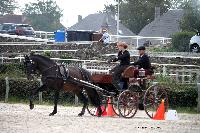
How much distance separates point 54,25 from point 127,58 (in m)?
101

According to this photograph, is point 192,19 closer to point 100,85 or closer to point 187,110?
point 187,110

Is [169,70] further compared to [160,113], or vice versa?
[169,70]

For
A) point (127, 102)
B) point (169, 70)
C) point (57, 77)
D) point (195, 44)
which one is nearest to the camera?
point (127, 102)

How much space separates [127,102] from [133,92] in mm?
483

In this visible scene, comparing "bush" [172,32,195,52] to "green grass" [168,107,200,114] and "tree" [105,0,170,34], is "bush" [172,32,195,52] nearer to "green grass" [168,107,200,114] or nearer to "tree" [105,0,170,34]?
"green grass" [168,107,200,114]

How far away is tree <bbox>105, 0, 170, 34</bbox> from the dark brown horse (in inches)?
2935

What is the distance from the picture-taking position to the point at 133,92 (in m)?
20.5

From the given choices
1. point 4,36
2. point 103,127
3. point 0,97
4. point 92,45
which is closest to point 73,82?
point 103,127

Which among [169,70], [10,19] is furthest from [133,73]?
[10,19]

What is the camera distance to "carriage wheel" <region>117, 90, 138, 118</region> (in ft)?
66.0

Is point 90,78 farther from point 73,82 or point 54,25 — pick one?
point 54,25

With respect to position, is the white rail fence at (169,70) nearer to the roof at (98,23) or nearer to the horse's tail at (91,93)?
the horse's tail at (91,93)

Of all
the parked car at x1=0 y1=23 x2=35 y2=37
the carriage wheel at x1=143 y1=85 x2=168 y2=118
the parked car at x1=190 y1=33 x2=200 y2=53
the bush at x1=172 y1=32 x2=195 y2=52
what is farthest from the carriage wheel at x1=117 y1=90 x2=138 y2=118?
the parked car at x1=0 y1=23 x2=35 y2=37

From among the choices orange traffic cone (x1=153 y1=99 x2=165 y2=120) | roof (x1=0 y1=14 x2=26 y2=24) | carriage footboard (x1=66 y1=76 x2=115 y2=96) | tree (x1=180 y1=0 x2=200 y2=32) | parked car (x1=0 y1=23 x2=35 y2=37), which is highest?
roof (x1=0 y1=14 x2=26 y2=24)
